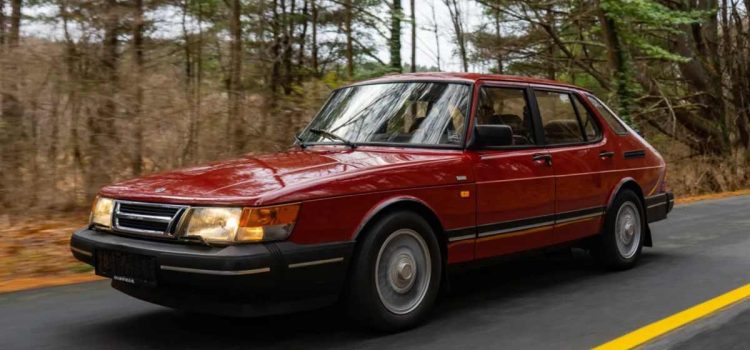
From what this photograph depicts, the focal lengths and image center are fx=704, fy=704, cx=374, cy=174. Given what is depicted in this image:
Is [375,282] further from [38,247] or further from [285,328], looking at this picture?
[38,247]

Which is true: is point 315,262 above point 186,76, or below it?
below

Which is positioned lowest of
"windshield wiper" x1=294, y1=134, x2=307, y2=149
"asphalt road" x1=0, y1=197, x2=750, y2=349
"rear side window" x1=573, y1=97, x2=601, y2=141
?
"asphalt road" x1=0, y1=197, x2=750, y2=349

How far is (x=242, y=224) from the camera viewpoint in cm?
370

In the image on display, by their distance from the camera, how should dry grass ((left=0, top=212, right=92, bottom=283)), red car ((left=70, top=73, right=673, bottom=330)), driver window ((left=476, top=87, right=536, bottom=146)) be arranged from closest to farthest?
red car ((left=70, top=73, right=673, bottom=330))
driver window ((left=476, top=87, right=536, bottom=146))
dry grass ((left=0, top=212, right=92, bottom=283))

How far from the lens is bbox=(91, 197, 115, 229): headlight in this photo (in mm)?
4289

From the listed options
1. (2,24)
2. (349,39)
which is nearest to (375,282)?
(2,24)

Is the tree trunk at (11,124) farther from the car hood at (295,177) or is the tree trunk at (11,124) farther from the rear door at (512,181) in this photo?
the rear door at (512,181)

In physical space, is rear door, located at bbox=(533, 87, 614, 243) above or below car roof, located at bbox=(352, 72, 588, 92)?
below

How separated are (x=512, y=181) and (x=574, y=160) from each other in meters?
0.96

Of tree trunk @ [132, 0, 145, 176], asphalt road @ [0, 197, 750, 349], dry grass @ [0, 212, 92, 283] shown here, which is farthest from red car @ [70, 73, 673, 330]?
tree trunk @ [132, 0, 145, 176]

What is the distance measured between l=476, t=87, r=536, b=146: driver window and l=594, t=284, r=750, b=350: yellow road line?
1680mm

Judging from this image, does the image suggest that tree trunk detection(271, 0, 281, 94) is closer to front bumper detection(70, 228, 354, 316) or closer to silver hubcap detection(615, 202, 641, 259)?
silver hubcap detection(615, 202, 641, 259)

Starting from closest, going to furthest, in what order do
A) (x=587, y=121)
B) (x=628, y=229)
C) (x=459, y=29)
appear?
(x=587, y=121), (x=628, y=229), (x=459, y=29)

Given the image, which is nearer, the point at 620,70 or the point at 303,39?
the point at 303,39
